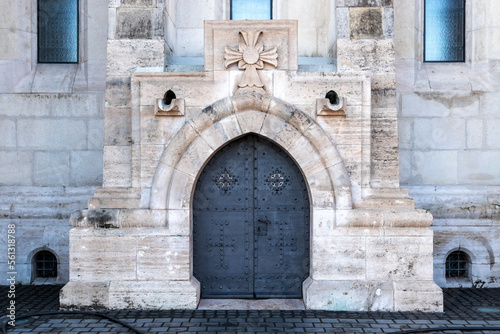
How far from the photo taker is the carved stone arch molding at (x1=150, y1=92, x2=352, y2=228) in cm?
610

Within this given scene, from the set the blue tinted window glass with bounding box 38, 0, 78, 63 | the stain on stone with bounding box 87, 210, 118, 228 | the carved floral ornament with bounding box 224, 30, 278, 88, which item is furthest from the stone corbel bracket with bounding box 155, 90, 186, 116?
the blue tinted window glass with bounding box 38, 0, 78, 63

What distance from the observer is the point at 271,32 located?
618 cm

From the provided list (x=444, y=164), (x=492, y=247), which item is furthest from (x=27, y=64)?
(x=492, y=247)

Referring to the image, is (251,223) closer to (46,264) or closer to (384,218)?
(384,218)

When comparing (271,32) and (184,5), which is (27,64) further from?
(271,32)

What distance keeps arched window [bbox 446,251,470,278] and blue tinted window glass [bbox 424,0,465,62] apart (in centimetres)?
304

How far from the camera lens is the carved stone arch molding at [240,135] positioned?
6.10 meters

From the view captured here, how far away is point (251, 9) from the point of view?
7.41m

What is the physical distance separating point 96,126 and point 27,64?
1511 mm

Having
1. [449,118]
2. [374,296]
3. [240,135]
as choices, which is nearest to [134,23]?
[240,135]

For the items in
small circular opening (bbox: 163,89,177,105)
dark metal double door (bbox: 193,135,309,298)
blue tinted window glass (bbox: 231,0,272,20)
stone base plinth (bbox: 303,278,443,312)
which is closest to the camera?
stone base plinth (bbox: 303,278,443,312)

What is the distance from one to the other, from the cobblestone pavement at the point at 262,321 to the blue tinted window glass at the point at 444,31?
153 inches

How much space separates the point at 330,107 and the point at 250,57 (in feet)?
3.74

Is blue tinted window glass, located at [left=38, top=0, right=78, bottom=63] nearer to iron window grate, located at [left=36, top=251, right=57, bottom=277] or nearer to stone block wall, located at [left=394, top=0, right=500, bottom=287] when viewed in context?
iron window grate, located at [left=36, top=251, right=57, bottom=277]
